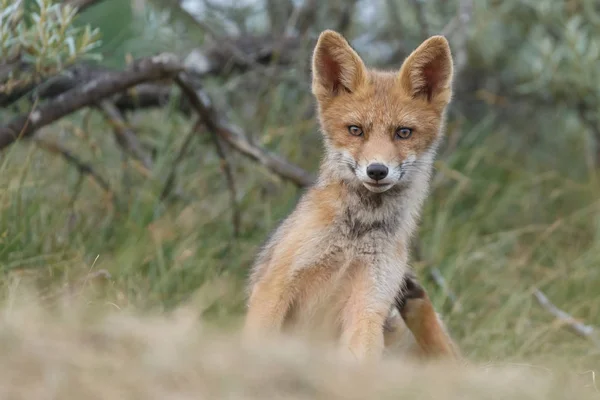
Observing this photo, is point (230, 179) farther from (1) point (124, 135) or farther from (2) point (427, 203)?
(2) point (427, 203)

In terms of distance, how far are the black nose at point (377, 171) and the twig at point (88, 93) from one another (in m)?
1.65

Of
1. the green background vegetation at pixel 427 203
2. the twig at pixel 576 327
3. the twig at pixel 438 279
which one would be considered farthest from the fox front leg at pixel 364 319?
the twig at pixel 576 327

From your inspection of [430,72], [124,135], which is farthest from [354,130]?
[124,135]

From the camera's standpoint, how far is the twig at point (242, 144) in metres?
5.08

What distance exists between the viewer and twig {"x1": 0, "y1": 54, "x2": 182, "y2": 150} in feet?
15.1

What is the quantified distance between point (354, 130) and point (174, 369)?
5.02 feet

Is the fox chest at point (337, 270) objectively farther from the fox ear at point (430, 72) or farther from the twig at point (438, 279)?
the twig at point (438, 279)

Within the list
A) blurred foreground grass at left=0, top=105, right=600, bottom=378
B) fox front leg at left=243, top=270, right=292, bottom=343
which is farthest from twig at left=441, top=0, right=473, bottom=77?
fox front leg at left=243, top=270, right=292, bottom=343

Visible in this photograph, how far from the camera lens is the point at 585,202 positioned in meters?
7.11

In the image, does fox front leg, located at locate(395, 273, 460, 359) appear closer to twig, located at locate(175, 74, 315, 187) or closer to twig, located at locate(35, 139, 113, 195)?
twig, located at locate(175, 74, 315, 187)

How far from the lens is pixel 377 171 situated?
360cm

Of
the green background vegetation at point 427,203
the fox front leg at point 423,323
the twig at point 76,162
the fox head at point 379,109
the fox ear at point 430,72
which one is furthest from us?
the twig at point 76,162

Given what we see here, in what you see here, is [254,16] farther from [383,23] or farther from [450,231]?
[450,231]

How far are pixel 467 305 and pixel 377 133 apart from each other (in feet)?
6.99
